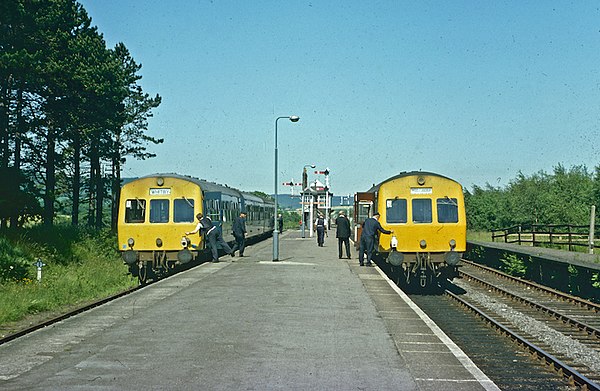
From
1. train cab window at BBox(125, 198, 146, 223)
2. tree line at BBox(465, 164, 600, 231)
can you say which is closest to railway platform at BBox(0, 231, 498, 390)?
train cab window at BBox(125, 198, 146, 223)

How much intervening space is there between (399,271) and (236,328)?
427 inches

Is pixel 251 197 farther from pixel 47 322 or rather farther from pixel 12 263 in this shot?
pixel 47 322

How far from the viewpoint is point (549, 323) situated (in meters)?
14.7

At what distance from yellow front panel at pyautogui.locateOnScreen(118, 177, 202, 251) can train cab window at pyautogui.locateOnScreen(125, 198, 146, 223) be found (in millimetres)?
90

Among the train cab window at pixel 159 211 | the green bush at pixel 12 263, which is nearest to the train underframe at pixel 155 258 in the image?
the train cab window at pixel 159 211

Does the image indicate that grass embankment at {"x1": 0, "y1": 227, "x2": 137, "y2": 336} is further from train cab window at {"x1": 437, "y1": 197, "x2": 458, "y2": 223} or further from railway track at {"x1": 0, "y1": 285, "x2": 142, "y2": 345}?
train cab window at {"x1": 437, "y1": 197, "x2": 458, "y2": 223}

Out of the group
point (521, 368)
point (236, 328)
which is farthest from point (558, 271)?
point (236, 328)

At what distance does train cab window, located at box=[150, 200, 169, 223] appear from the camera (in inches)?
845

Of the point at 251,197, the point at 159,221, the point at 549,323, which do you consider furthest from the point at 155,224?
the point at 251,197

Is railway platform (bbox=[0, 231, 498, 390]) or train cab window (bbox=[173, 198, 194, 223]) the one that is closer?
railway platform (bbox=[0, 231, 498, 390])

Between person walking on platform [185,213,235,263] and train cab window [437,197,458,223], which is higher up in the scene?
train cab window [437,197,458,223]

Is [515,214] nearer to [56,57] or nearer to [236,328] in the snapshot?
[56,57]

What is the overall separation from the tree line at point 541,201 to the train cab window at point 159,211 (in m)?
31.1

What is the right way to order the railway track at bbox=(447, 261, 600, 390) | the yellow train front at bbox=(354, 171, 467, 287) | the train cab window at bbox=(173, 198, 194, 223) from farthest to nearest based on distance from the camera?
the train cab window at bbox=(173, 198, 194, 223)
the yellow train front at bbox=(354, 171, 467, 287)
the railway track at bbox=(447, 261, 600, 390)
